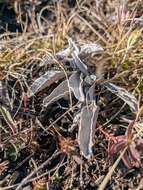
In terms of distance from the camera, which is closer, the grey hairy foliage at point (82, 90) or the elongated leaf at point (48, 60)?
the grey hairy foliage at point (82, 90)

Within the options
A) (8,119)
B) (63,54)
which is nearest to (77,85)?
A: (63,54)

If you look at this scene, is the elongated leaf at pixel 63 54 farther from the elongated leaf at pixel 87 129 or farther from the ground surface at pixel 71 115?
the elongated leaf at pixel 87 129

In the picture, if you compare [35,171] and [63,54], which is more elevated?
[63,54]

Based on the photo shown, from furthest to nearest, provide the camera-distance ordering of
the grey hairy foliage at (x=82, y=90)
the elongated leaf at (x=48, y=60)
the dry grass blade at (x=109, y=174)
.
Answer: the elongated leaf at (x=48, y=60)
the grey hairy foliage at (x=82, y=90)
the dry grass blade at (x=109, y=174)

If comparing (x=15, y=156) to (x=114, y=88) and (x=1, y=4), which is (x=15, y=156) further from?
(x=1, y=4)

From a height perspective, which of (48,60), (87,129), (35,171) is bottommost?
(35,171)

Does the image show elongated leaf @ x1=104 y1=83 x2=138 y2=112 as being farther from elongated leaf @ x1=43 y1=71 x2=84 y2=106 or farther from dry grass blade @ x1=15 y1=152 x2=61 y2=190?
dry grass blade @ x1=15 y1=152 x2=61 y2=190

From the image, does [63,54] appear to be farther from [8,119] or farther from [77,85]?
[8,119]

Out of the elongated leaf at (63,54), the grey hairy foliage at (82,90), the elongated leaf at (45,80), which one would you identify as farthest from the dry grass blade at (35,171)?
the elongated leaf at (63,54)
